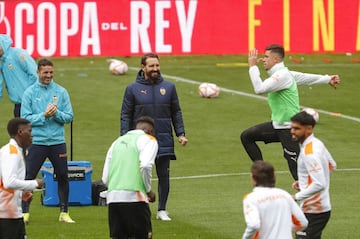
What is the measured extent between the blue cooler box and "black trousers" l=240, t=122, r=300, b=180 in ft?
9.26

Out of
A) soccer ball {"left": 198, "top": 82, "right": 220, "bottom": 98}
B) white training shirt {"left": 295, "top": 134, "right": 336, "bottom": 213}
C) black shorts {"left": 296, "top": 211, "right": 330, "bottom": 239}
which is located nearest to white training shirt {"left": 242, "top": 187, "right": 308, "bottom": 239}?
white training shirt {"left": 295, "top": 134, "right": 336, "bottom": 213}

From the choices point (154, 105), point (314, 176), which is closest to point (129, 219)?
point (314, 176)

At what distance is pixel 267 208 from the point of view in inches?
481

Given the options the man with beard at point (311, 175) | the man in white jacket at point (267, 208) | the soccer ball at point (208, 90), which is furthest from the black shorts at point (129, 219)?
the soccer ball at point (208, 90)

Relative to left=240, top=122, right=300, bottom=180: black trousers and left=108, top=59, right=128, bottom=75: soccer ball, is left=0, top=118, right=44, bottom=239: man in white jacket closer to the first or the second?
left=240, top=122, right=300, bottom=180: black trousers

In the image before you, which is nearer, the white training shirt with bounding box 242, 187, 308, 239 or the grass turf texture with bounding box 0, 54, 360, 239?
the white training shirt with bounding box 242, 187, 308, 239

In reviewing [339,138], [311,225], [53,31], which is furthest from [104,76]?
[311,225]

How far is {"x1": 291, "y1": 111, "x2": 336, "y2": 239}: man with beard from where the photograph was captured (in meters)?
13.6

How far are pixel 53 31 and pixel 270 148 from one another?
11402 millimetres

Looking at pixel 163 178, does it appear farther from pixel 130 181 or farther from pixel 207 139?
pixel 207 139

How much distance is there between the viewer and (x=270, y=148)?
26.7 metres

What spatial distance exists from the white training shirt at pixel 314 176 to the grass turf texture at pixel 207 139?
3203 millimetres

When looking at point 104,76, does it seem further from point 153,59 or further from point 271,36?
point 153,59

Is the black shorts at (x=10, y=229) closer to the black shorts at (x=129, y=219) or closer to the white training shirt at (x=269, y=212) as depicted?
the black shorts at (x=129, y=219)
